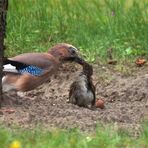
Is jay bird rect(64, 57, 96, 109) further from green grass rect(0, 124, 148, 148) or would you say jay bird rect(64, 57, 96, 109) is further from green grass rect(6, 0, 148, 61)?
green grass rect(0, 124, 148, 148)

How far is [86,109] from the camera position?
8266mm

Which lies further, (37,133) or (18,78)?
(18,78)

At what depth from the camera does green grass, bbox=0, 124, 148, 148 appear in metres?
6.10

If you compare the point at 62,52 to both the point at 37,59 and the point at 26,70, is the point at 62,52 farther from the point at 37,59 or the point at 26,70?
the point at 26,70

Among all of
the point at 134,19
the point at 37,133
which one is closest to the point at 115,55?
the point at 134,19

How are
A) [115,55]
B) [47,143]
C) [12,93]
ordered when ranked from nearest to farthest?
[47,143] < [12,93] < [115,55]

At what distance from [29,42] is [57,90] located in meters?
1.62

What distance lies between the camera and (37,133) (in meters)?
6.50

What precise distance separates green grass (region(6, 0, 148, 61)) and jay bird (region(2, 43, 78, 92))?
180 centimetres

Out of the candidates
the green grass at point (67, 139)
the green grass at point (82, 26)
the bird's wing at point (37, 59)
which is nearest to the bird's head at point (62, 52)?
the bird's wing at point (37, 59)

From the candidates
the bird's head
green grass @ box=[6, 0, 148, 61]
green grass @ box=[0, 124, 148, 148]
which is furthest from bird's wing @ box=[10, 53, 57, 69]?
green grass @ box=[0, 124, 148, 148]

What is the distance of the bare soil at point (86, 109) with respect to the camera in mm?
7328

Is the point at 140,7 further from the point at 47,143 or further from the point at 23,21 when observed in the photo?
the point at 47,143

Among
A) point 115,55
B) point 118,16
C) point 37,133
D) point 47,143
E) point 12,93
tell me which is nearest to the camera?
point 47,143
